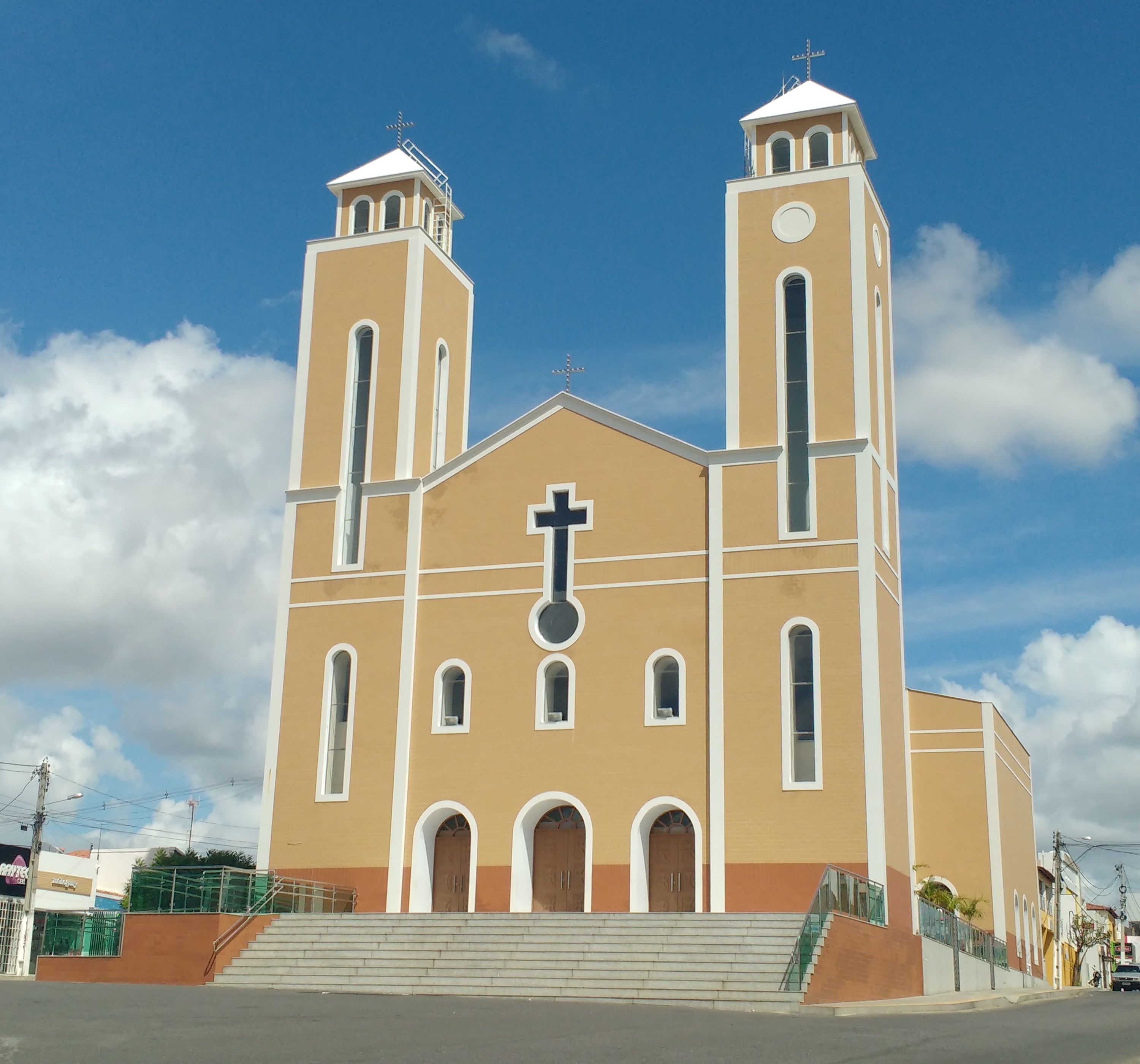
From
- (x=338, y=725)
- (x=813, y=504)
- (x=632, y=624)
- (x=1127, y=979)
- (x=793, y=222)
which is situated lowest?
(x=1127, y=979)

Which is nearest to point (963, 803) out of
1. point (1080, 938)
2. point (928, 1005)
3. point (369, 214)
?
point (928, 1005)

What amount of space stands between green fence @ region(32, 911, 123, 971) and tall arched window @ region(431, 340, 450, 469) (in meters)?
12.2

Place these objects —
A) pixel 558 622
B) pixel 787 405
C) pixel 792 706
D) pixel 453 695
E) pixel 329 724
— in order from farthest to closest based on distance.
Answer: pixel 329 724 < pixel 453 695 < pixel 558 622 < pixel 787 405 < pixel 792 706

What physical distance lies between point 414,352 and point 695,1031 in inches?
793

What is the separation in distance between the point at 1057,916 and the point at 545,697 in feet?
93.2

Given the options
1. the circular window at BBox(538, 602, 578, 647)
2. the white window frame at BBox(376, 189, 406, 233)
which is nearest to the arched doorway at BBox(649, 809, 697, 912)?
the circular window at BBox(538, 602, 578, 647)

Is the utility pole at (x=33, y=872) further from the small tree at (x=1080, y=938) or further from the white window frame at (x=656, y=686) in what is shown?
the small tree at (x=1080, y=938)

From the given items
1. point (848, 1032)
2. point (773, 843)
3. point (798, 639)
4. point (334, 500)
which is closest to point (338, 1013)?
point (848, 1032)

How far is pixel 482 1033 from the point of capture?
12914 mm

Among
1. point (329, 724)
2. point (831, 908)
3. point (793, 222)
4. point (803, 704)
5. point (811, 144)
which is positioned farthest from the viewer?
point (811, 144)

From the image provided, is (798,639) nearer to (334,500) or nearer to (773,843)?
(773,843)

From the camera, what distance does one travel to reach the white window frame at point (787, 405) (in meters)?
27.2

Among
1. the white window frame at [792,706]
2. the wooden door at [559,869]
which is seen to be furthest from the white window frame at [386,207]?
the wooden door at [559,869]

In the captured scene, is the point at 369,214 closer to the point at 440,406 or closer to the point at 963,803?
the point at 440,406
